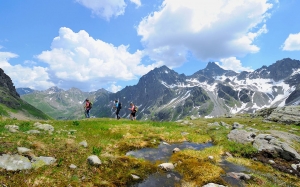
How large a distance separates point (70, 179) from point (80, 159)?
2.80 meters

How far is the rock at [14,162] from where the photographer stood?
1136 centimetres

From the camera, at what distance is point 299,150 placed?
22.4m

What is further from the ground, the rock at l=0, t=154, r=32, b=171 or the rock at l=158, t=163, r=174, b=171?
the rock at l=0, t=154, r=32, b=171

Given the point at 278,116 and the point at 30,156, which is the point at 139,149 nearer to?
the point at 30,156

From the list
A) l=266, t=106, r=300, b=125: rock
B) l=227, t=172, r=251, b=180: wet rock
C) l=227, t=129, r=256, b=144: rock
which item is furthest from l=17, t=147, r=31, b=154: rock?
l=266, t=106, r=300, b=125: rock

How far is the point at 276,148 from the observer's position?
20.5m

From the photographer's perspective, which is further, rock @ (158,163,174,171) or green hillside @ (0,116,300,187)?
rock @ (158,163,174,171)

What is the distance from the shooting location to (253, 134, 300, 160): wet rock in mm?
19691

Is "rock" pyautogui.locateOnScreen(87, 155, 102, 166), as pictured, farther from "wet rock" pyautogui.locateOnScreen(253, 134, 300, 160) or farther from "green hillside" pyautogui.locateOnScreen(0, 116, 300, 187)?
"wet rock" pyautogui.locateOnScreen(253, 134, 300, 160)

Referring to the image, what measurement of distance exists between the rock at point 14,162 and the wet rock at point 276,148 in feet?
67.3

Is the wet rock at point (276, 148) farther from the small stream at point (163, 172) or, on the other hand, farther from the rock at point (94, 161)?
the rock at point (94, 161)

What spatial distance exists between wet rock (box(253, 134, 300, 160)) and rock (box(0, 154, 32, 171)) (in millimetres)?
20503

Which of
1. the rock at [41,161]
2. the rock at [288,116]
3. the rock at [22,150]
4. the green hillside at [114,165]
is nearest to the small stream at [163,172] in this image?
the green hillside at [114,165]

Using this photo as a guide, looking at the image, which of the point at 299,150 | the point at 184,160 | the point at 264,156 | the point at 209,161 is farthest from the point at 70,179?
the point at 299,150
